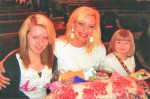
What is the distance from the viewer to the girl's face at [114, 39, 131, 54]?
4.20 ft

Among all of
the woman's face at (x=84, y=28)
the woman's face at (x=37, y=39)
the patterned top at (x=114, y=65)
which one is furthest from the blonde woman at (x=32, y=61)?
the patterned top at (x=114, y=65)

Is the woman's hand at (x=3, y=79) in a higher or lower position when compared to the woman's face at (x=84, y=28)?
lower

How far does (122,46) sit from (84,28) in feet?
0.77

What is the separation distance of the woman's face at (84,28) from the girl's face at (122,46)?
0.52 ft

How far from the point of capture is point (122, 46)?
4.24ft

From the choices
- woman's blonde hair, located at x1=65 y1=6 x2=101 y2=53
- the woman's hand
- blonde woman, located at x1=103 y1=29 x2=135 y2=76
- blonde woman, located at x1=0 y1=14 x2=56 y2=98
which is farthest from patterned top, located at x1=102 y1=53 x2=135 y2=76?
the woman's hand

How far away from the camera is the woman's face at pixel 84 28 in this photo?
1.21 meters

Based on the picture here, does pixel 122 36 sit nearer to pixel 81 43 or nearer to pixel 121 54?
pixel 121 54

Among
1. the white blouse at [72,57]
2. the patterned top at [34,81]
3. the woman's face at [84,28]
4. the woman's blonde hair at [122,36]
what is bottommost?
the patterned top at [34,81]

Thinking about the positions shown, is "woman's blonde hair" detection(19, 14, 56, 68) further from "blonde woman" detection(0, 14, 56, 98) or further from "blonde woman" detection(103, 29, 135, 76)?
"blonde woman" detection(103, 29, 135, 76)

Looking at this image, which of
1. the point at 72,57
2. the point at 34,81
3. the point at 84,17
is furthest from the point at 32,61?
the point at 84,17

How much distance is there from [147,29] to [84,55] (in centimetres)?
39

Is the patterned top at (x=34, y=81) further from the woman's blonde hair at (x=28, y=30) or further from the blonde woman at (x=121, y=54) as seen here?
the blonde woman at (x=121, y=54)

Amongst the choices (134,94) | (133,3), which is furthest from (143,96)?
(133,3)
